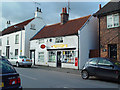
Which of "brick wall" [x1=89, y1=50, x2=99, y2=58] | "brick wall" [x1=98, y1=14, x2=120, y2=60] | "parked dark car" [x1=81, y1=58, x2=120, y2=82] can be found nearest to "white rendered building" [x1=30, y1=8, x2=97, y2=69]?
"brick wall" [x1=89, y1=50, x2=99, y2=58]

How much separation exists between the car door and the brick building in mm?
5695

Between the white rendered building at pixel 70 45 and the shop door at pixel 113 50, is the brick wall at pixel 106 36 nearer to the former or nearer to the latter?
the shop door at pixel 113 50

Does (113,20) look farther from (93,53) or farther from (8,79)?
(8,79)

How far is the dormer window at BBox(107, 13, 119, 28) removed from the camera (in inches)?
580

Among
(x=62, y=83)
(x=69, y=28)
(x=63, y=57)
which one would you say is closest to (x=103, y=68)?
(x=62, y=83)

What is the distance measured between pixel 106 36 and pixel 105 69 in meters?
7.13

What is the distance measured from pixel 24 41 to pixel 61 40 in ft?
30.0

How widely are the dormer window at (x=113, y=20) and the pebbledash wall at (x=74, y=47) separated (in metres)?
3.10

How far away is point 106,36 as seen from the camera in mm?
15281

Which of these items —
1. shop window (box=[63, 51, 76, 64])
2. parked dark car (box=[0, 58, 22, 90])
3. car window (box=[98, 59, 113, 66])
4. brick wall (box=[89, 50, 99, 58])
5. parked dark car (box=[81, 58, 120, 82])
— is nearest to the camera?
parked dark car (box=[0, 58, 22, 90])

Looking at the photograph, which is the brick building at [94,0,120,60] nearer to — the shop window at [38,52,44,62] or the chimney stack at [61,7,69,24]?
the chimney stack at [61,7,69,24]

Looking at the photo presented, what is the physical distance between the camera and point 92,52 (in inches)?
672

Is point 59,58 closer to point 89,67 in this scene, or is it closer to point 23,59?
point 23,59

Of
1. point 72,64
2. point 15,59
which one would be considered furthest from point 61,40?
point 15,59
